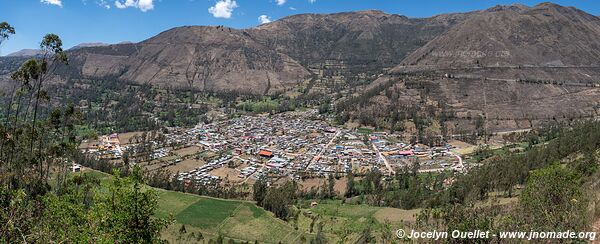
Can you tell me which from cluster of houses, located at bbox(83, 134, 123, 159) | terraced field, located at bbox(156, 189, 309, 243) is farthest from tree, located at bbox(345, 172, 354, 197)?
cluster of houses, located at bbox(83, 134, 123, 159)

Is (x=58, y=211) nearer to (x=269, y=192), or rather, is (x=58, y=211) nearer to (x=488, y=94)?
(x=269, y=192)

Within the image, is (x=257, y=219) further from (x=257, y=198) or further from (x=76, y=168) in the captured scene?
(x=76, y=168)

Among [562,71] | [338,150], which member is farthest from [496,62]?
[338,150]

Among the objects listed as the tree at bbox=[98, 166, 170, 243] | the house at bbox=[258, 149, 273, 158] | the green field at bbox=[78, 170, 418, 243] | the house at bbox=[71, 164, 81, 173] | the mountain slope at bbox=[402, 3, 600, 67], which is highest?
the mountain slope at bbox=[402, 3, 600, 67]

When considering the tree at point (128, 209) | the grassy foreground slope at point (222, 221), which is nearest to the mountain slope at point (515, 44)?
the grassy foreground slope at point (222, 221)

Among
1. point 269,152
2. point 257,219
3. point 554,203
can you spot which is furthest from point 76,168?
point 554,203

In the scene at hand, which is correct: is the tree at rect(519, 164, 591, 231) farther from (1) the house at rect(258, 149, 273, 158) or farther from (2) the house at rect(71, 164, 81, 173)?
(2) the house at rect(71, 164, 81, 173)

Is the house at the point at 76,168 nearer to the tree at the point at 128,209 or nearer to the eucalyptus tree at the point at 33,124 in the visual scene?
the eucalyptus tree at the point at 33,124

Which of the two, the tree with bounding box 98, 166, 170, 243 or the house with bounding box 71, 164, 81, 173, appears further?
the house with bounding box 71, 164, 81, 173
